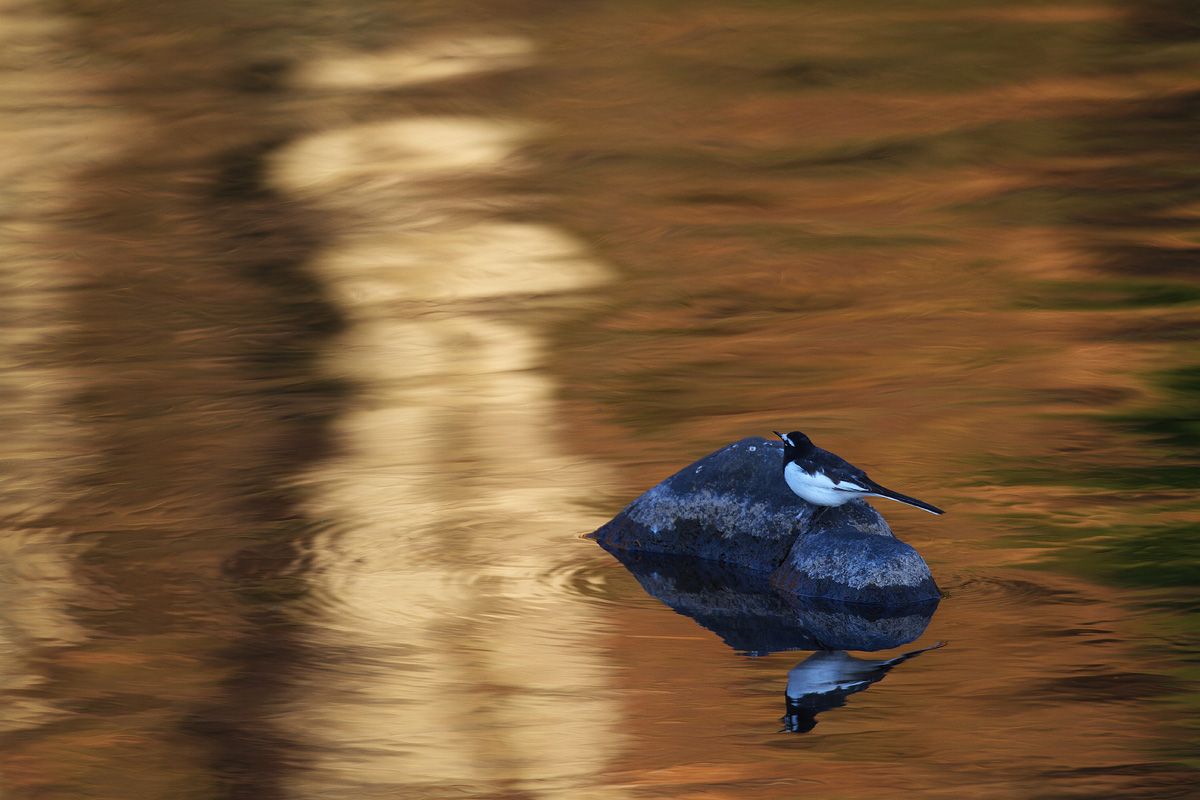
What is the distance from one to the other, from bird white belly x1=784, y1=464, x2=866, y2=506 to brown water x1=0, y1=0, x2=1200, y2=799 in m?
0.66

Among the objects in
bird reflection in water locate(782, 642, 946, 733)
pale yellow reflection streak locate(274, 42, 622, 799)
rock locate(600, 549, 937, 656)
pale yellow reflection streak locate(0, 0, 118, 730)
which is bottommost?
rock locate(600, 549, 937, 656)

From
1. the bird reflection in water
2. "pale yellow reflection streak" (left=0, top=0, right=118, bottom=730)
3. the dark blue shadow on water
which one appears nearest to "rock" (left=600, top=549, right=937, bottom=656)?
the dark blue shadow on water

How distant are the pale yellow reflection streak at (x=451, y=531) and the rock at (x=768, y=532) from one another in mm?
444

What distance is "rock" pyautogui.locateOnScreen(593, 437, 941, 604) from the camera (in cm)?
708

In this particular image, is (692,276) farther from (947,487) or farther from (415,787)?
(415,787)

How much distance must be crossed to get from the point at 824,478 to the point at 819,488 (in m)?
0.08

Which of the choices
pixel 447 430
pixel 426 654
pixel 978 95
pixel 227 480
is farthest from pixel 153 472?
pixel 978 95

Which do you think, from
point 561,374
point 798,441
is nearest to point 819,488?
point 798,441

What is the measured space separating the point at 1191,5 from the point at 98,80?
1353cm

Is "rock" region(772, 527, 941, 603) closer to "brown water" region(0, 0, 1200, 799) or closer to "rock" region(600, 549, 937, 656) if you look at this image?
"rock" region(600, 549, 937, 656)

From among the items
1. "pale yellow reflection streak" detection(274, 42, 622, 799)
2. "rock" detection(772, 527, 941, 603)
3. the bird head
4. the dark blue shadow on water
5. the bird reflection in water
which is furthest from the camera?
the bird head

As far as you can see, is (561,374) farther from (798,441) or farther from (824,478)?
(824,478)

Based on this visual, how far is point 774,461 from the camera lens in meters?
7.85

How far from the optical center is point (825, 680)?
6371 mm
